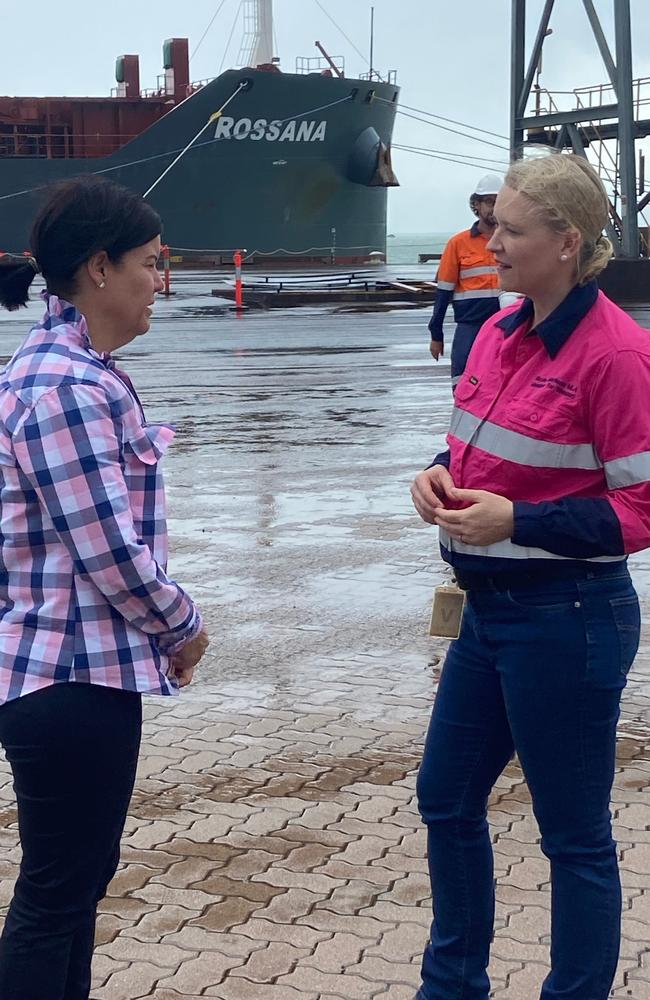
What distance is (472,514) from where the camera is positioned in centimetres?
245

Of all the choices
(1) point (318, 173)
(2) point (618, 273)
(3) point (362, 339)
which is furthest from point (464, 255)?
(1) point (318, 173)

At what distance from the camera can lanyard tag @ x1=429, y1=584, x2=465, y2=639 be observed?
2715mm

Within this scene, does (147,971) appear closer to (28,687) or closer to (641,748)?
(28,687)

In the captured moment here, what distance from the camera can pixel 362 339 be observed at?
65.5ft

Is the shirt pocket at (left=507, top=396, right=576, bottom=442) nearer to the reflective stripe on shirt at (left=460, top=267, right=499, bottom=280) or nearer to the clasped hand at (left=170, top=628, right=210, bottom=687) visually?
the clasped hand at (left=170, top=628, right=210, bottom=687)

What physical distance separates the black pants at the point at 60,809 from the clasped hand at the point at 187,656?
10 centimetres

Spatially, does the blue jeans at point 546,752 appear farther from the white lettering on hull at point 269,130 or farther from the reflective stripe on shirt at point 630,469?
the white lettering on hull at point 269,130

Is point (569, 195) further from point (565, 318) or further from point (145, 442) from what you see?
point (145, 442)

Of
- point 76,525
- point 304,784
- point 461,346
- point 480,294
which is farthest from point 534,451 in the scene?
point 480,294

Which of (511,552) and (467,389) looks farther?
(467,389)

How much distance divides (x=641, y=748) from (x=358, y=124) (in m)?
46.9

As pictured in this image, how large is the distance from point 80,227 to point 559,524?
974 mm

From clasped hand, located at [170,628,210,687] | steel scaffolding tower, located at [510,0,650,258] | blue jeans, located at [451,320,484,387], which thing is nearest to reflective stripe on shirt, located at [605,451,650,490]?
clasped hand, located at [170,628,210,687]

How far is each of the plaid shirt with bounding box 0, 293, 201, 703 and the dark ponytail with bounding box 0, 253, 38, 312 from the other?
0.81ft
